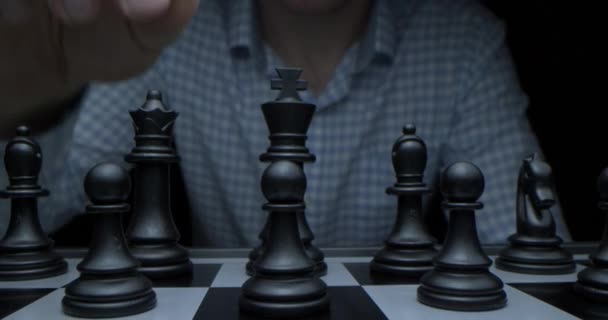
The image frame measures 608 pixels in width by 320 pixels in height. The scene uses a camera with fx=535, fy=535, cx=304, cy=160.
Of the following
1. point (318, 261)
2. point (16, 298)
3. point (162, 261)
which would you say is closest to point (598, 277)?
point (318, 261)

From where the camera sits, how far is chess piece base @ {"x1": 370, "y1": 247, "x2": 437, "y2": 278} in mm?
849

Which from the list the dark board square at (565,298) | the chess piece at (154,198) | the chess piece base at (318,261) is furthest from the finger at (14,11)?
the dark board square at (565,298)

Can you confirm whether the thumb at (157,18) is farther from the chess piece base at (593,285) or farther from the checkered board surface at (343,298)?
the chess piece base at (593,285)

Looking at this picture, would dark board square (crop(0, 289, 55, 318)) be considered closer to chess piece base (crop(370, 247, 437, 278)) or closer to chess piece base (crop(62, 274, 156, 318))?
chess piece base (crop(62, 274, 156, 318))

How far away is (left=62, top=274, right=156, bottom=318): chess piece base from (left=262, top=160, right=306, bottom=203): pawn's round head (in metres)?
0.19

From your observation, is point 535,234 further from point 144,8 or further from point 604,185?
point 144,8

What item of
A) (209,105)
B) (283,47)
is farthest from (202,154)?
(283,47)

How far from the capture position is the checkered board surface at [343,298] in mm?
626

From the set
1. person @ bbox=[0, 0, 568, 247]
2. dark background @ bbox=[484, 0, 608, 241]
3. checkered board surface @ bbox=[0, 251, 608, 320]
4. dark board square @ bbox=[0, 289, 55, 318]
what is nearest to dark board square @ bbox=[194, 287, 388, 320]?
checkered board surface @ bbox=[0, 251, 608, 320]

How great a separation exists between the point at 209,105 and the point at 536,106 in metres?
1.32

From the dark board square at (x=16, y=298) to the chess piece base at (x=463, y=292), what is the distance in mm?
505

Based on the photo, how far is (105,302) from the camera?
0.62 meters

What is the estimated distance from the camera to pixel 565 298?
72 cm

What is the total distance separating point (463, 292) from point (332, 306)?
0.53 ft
